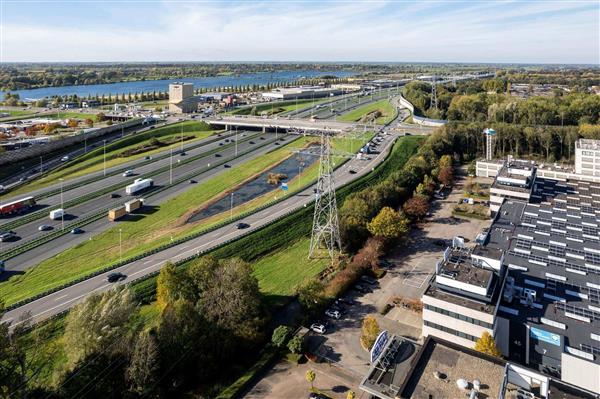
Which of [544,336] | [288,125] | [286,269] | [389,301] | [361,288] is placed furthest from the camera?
[288,125]

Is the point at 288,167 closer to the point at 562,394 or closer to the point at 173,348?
the point at 173,348

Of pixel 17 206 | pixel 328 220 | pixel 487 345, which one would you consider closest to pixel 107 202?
pixel 17 206

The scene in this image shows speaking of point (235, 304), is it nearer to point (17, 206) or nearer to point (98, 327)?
point (98, 327)

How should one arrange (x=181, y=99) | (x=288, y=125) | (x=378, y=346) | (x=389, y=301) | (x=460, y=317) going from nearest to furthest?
(x=378, y=346), (x=460, y=317), (x=389, y=301), (x=288, y=125), (x=181, y=99)

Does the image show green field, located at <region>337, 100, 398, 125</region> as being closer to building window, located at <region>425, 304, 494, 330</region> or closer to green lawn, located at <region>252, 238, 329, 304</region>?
green lawn, located at <region>252, 238, 329, 304</region>

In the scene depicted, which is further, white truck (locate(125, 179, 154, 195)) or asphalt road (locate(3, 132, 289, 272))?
white truck (locate(125, 179, 154, 195))

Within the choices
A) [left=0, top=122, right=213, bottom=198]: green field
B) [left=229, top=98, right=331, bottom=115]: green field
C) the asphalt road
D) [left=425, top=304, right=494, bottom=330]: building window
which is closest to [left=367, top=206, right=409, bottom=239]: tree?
[left=425, top=304, right=494, bottom=330]: building window

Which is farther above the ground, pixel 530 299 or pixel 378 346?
pixel 530 299
